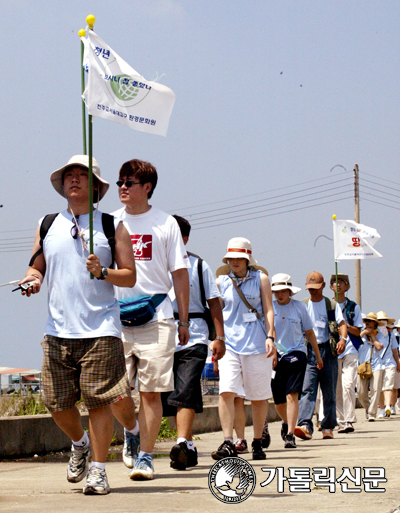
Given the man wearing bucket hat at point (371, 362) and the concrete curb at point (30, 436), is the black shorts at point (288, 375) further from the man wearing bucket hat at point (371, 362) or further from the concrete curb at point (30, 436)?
the man wearing bucket hat at point (371, 362)

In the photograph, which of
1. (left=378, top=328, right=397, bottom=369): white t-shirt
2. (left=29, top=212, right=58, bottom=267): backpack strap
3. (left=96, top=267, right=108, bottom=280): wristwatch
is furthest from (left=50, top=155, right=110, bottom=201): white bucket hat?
(left=378, top=328, right=397, bottom=369): white t-shirt

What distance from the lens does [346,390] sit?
1344 centimetres

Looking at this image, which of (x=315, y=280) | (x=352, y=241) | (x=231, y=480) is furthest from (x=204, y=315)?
(x=352, y=241)

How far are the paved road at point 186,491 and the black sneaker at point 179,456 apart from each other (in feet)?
0.19

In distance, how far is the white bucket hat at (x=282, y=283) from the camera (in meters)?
10.6

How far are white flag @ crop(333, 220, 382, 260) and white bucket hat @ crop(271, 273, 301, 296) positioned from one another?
5.78m

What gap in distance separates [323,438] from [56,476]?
5412 millimetres

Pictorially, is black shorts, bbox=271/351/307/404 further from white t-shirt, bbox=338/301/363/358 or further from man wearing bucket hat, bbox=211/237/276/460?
Answer: white t-shirt, bbox=338/301/363/358

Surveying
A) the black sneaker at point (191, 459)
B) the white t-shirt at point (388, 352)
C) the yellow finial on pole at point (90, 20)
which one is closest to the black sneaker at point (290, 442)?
the black sneaker at point (191, 459)

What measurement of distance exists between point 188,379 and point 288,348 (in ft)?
11.1

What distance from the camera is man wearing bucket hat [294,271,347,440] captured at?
11656mm

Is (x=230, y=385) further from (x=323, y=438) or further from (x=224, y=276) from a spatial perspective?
(x=323, y=438)

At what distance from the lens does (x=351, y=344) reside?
13.4 metres

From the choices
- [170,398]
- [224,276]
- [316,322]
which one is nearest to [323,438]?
[316,322]
